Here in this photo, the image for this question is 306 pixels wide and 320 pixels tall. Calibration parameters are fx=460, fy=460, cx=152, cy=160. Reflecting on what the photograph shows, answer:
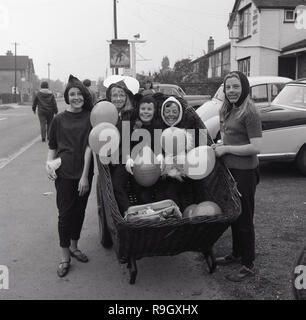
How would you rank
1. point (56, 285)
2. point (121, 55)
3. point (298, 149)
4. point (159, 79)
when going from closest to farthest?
point (56, 285) < point (298, 149) < point (121, 55) < point (159, 79)

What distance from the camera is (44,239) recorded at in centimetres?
547

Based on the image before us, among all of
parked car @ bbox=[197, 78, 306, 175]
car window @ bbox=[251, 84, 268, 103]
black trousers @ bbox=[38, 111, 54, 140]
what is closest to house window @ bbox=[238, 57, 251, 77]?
black trousers @ bbox=[38, 111, 54, 140]

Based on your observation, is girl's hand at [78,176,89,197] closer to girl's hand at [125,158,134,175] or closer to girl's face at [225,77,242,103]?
girl's hand at [125,158,134,175]

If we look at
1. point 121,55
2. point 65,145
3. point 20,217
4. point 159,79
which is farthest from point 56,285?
point 159,79

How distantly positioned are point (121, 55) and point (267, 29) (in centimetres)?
1049

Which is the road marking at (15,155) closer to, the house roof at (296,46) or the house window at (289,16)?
the house roof at (296,46)

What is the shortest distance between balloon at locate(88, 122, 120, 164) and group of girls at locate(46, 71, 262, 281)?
212 mm

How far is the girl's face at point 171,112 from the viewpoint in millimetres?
4738

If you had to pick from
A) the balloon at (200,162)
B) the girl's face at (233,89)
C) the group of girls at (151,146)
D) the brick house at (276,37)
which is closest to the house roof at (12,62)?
the brick house at (276,37)

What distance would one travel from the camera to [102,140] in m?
4.29

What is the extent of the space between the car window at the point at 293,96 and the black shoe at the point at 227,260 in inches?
197

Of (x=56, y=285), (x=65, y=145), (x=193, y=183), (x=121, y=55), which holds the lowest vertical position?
(x=56, y=285)

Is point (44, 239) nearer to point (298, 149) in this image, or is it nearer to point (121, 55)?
point (298, 149)

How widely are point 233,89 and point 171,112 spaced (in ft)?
2.61
